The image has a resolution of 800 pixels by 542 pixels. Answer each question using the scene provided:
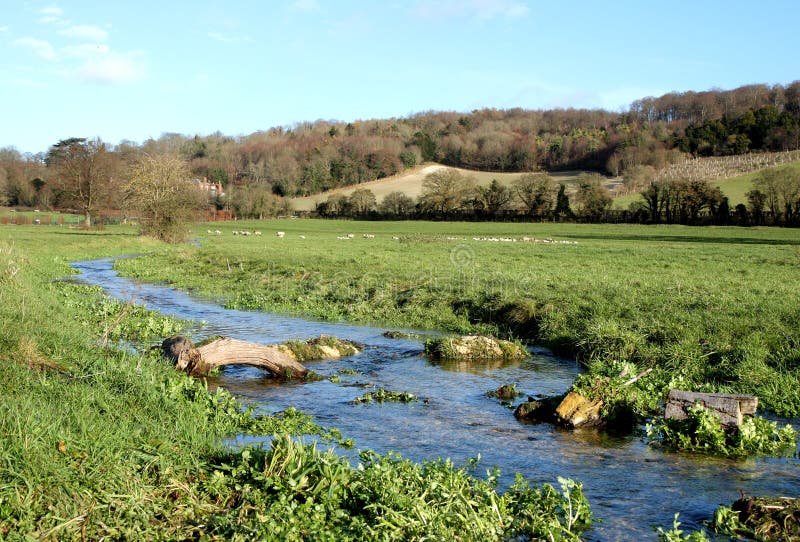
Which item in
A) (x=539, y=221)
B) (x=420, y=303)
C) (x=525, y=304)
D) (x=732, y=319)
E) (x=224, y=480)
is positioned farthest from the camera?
(x=539, y=221)

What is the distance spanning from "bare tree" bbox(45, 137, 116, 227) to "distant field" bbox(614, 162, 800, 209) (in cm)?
6280

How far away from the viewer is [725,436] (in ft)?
29.0

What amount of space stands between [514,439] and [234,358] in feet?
17.8

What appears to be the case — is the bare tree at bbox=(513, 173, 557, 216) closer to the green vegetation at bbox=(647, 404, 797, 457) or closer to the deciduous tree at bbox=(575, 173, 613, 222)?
the deciduous tree at bbox=(575, 173, 613, 222)

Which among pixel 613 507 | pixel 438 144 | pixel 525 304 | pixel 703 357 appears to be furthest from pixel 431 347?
pixel 438 144

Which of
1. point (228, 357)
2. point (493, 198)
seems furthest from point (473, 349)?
point (493, 198)

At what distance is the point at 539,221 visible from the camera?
87875 mm

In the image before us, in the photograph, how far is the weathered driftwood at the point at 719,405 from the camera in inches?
352

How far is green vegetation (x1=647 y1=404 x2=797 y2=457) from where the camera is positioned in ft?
28.5

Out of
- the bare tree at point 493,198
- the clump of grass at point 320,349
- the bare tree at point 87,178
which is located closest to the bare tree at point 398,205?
the bare tree at point 493,198

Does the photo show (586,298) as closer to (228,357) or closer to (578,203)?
(228,357)

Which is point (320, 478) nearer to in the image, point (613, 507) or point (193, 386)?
point (613, 507)

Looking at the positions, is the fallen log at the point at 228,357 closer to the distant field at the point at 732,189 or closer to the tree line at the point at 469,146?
the tree line at the point at 469,146

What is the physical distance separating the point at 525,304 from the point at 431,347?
4.53 meters
